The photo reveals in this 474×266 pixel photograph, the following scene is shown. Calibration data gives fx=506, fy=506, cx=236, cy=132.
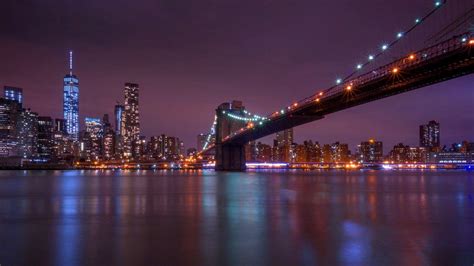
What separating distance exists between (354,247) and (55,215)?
1270 centimetres

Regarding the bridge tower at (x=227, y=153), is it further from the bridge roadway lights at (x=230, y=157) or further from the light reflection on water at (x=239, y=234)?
the light reflection on water at (x=239, y=234)

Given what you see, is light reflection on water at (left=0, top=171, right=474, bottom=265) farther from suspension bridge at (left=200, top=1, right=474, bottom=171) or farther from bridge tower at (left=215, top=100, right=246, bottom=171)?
bridge tower at (left=215, top=100, right=246, bottom=171)

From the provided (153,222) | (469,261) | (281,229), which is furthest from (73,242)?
(469,261)

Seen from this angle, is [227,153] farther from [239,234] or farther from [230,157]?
[239,234]

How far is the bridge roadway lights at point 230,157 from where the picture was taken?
84106 mm

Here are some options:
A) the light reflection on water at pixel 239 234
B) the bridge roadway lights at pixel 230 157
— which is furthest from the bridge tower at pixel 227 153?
the light reflection on water at pixel 239 234

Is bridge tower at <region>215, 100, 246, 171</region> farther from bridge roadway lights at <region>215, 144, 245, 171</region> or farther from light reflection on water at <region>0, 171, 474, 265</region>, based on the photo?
light reflection on water at <region>0, 171, 474, 265</region>

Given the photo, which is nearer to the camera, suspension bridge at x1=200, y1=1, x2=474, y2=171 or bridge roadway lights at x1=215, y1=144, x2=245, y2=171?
suspension bridge at x1=200, y1=1, x2=474, y2=171

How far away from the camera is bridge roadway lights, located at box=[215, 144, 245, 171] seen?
84106mm

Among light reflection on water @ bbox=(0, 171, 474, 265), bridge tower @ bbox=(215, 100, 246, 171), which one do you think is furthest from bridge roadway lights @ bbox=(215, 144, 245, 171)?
light reflection on water @ bbox=(0, 171, 474, 265)

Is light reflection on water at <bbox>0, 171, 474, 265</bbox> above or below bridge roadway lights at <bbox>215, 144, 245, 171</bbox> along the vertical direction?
below

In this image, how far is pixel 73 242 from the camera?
525 inches

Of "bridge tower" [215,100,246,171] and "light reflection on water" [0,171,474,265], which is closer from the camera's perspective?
"light reflection on water" [0,171,474,265]

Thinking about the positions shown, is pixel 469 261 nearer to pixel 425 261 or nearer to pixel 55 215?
pixel 425 261
